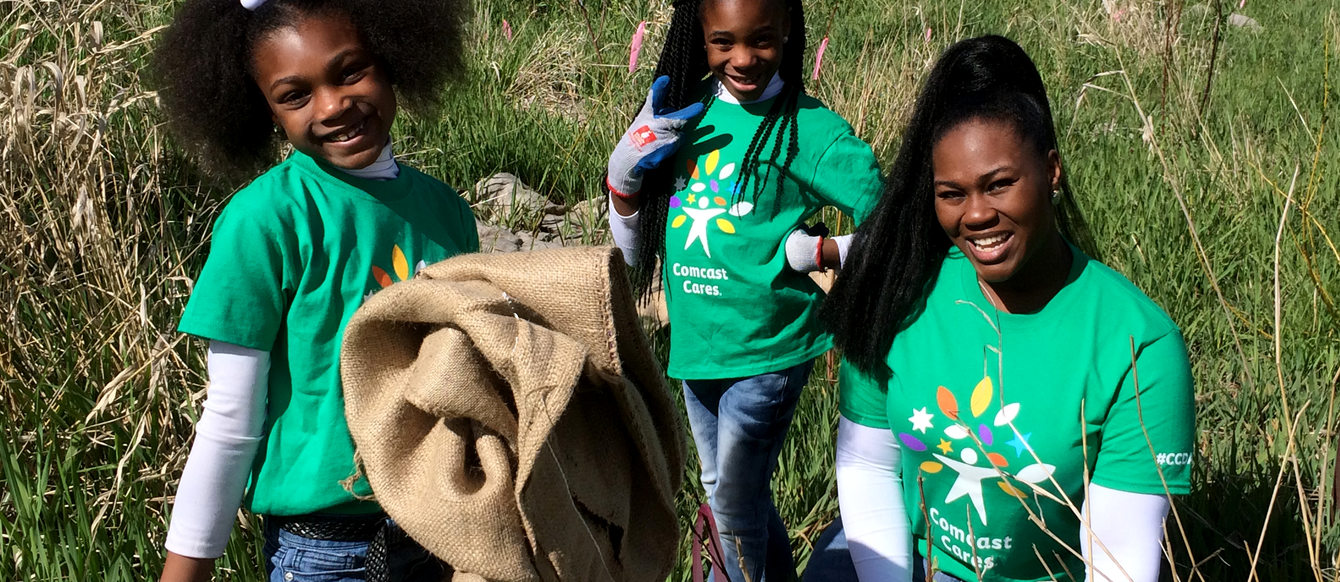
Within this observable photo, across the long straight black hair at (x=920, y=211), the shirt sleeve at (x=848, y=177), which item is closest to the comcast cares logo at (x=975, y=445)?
the long straight black hair at (x=920, y=211)

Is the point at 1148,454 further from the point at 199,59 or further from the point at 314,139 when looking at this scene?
the point at 199,59

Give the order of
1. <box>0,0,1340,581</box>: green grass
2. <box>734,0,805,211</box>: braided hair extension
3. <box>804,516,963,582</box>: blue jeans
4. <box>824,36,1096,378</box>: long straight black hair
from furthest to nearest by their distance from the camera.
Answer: <box>0,0,1340,581</box>: green grass
<box>734,0,805,211</box>: braided hair extension
<box>804,516,963,582</box>: blue jeans
<box>824,36,1096,378</box>: long straight black hair

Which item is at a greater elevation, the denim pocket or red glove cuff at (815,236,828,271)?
red glove cuff at (815,236,828,271)

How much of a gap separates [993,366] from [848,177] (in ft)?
2.50

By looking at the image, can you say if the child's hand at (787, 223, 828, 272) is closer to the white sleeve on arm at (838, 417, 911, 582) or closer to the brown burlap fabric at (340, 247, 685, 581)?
the white sleeve on arm at (838, 417, 911, 582)

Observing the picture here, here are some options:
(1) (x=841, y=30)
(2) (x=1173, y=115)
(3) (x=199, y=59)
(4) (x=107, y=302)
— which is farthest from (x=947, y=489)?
(1) (x=841, y=30)

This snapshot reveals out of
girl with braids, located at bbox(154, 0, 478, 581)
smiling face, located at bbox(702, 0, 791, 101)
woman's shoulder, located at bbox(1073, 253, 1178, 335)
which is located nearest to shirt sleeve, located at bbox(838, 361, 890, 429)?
woman's shoulder, located at bbox(1073, 253, 1178, 335)

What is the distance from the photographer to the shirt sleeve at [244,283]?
1.44m

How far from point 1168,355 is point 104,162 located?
112 inches

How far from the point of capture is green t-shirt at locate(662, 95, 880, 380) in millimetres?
2346

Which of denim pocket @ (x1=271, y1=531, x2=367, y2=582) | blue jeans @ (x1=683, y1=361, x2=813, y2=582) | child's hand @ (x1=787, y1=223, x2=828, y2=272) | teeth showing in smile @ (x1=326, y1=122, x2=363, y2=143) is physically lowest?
blue jeans @ (x1=683, y1=361, x2=813, y2=582)

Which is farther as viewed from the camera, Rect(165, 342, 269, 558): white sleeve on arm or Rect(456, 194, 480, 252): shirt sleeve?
Rect(456, 194, 480, 252): shirt sleeve

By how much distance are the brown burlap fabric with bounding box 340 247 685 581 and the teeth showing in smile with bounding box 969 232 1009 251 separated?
22.4 inches

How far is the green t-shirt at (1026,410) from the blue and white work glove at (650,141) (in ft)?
2.49
